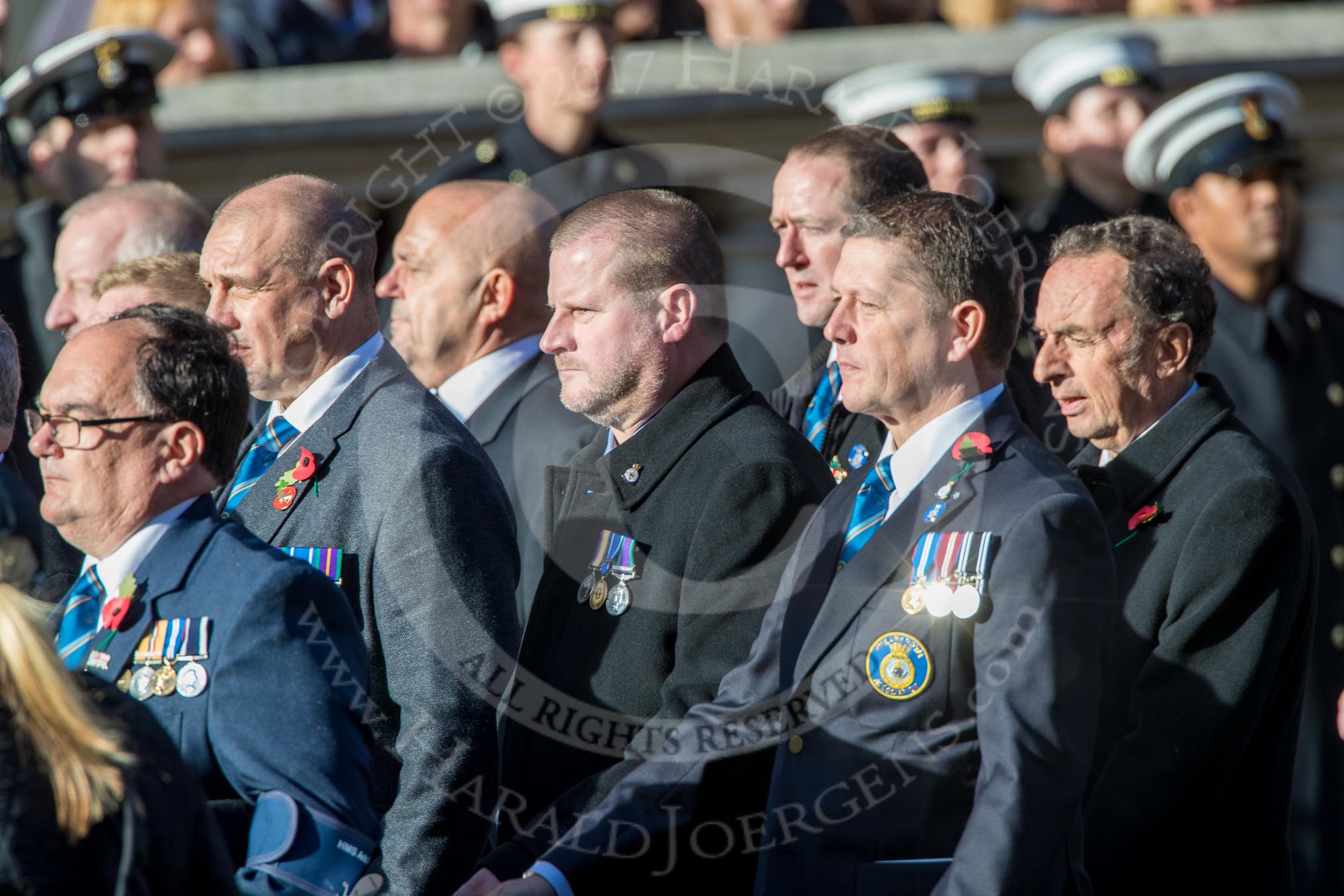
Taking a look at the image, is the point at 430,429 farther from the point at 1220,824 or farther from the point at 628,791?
the point at 1220,824

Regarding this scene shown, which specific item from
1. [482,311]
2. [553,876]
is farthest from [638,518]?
[482,311]

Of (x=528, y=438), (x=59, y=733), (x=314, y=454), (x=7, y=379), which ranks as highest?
(x=59, y=733)

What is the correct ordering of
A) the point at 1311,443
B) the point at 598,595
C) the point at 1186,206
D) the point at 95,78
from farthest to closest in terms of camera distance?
the point at 95,78
the point at 1186,206
the point at 1311,443
the point at 598,595

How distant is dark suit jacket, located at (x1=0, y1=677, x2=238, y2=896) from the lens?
8.07 ft

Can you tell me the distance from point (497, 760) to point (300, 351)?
95 cm

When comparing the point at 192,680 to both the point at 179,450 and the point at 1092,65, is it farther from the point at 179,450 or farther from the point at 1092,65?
the point at 1092,65

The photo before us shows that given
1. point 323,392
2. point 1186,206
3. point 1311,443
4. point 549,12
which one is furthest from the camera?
point 549,12

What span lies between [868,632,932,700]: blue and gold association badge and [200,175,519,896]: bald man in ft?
2.59

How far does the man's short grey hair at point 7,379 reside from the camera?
3893mm

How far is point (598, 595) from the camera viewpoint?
366 cm

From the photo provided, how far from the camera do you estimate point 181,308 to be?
346 cm

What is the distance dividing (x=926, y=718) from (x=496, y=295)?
1961mm

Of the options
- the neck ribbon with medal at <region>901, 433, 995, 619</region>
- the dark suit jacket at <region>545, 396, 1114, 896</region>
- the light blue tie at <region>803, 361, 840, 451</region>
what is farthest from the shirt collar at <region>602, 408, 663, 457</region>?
the neck ribbon with medal at <region>901, 433, 995, 619</region>

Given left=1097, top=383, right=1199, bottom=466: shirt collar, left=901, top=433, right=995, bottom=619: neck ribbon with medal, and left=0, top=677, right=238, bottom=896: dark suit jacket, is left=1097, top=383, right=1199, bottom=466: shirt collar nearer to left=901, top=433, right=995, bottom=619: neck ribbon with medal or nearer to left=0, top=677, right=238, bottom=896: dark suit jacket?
left=901, top=433, right=995, bottom=619: neck ribbon with medal
